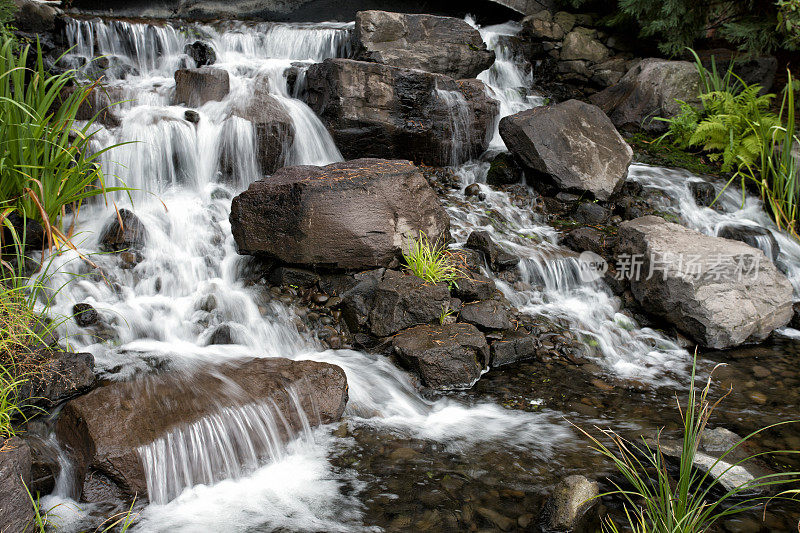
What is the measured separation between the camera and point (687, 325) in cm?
557

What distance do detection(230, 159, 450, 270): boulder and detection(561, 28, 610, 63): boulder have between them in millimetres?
7170

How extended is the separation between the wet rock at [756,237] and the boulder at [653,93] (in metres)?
2.85

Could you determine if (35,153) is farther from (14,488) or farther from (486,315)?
(486,315)

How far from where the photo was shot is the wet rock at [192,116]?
6.99 m

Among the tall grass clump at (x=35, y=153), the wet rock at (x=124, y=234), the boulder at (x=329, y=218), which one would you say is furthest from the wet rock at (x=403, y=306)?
the wet rock at (x=124, y=234)

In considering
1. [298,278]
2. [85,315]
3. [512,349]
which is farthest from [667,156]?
[85,315]

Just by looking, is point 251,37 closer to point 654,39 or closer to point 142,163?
point 142,163

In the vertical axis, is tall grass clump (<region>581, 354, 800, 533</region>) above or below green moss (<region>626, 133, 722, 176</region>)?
below

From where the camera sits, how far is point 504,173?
25.7 ft

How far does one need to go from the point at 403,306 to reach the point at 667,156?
5.87 m

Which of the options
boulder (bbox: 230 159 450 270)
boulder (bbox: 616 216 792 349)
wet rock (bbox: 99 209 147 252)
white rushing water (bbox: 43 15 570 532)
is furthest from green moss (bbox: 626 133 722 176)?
wet rock (bbox: 99 209 147 252)

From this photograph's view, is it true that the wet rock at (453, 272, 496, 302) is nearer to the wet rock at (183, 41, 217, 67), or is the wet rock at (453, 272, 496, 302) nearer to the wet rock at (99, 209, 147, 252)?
the wet rock at (99, 209, 147, 252)

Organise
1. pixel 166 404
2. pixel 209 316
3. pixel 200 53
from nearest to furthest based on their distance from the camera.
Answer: pixel 166 404, pixel 209 316, pixel 200 53

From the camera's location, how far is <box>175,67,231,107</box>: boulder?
24.3 feet
